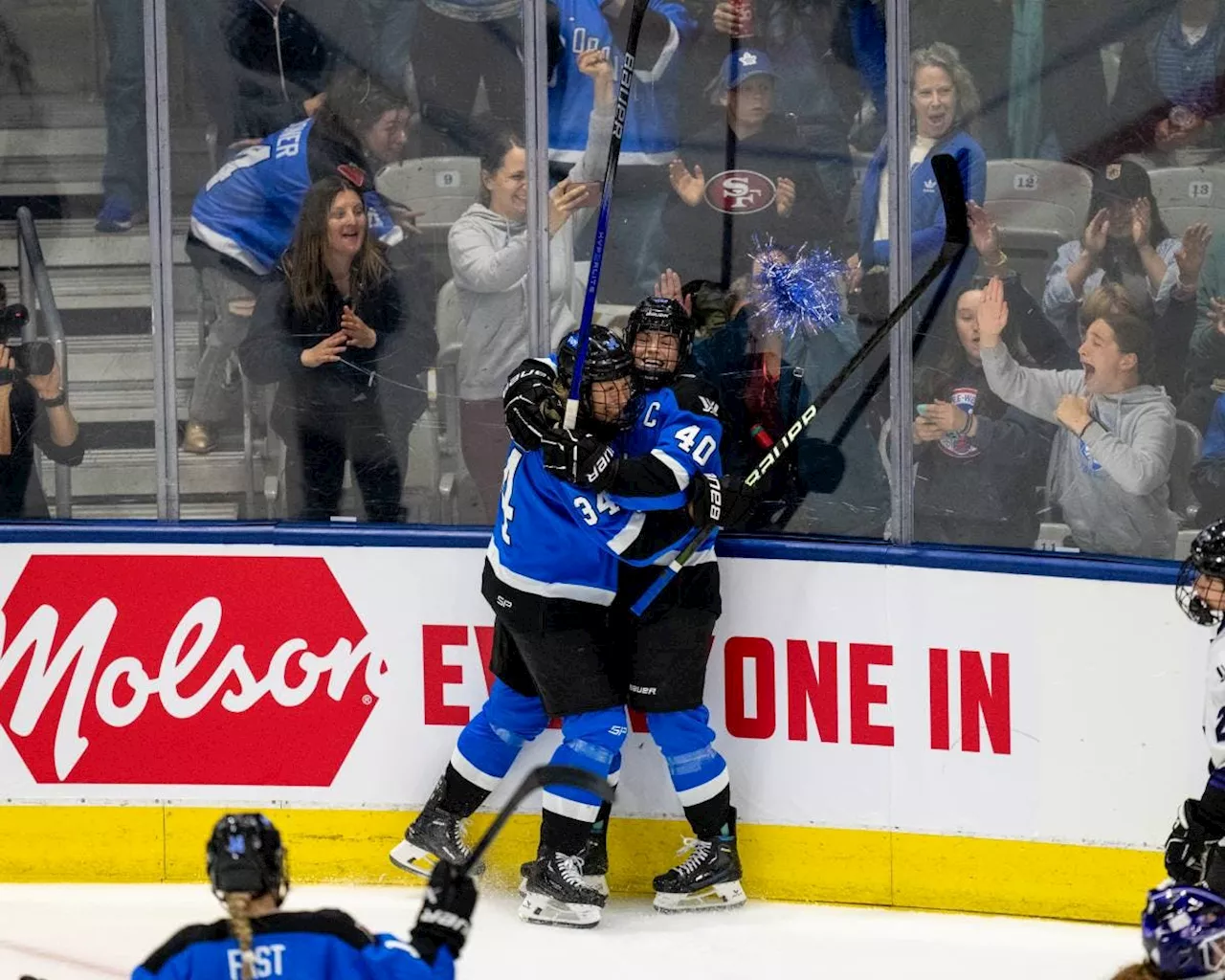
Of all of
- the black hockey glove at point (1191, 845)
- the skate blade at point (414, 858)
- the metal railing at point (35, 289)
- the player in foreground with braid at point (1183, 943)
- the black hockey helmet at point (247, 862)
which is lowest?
the skate blade at point (414, 858)

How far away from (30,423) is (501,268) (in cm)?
118

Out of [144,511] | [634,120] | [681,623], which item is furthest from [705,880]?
[634,120]

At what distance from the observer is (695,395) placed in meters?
4.59

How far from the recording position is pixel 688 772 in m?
4.62

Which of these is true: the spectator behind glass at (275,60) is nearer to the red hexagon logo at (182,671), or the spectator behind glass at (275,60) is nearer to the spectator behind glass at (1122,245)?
the red hexagon logo at (182,671)

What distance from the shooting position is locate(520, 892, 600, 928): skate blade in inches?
182

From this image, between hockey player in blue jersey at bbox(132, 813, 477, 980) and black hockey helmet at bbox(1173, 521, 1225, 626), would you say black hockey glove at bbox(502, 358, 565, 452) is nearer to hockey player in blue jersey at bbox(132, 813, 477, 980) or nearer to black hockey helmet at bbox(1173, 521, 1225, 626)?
black hockey helmet at bbox(1173, 521, 1225, 626)

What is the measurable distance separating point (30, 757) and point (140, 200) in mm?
1330

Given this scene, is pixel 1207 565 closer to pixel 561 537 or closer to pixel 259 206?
pixel 561 537

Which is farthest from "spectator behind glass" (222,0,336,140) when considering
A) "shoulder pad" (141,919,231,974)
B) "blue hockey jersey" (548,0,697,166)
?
"shoulder pad" (141,919,231,974)

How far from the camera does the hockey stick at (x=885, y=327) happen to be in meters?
4.60

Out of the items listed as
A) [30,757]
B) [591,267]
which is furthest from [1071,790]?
[30,757]

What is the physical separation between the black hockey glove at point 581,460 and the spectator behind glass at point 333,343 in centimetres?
66

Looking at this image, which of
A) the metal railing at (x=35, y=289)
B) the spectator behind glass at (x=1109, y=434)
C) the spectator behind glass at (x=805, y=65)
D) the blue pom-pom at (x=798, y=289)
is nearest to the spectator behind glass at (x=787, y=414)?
the blue pom-pom at (x=798, y=289)
